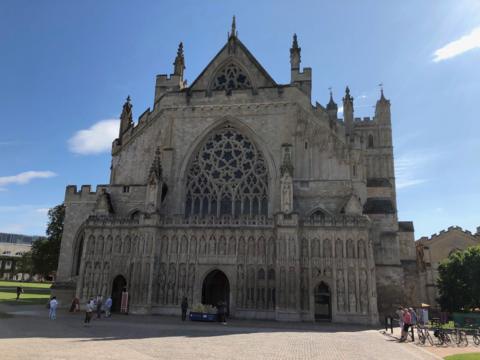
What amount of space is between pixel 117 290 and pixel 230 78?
1888cm

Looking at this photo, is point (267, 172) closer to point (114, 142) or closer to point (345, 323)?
point (345, 323)

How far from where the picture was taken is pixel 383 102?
52.0 metres

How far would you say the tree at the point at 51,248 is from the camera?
40.0 meters

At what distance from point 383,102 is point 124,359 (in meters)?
49.8

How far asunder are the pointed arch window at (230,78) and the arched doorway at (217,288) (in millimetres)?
15225

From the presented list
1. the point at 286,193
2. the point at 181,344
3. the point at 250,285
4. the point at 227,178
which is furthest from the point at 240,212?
the point at 181,344

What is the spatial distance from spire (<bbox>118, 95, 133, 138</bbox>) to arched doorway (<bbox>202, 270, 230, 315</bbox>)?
15393 millimetres

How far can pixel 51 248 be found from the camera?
39.9 m

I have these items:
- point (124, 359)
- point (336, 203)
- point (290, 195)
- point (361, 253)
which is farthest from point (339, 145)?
point (124, 359)

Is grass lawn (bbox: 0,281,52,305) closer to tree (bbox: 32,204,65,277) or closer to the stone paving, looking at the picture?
tree (bbox: 32,204,65,277)

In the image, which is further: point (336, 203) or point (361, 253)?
point (336, 203)

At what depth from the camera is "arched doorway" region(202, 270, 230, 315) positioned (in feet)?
86.3

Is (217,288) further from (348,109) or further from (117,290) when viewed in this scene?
(348,109)

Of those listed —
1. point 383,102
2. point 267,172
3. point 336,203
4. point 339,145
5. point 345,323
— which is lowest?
point 345,323
